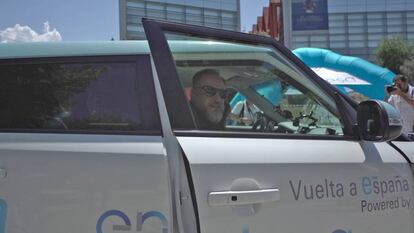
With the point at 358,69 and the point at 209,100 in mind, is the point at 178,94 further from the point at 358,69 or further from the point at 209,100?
the point at 358,69

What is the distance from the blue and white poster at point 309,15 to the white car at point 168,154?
300 ft

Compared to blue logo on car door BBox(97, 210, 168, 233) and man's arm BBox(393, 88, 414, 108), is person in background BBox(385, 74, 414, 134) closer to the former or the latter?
man's arm BBox(393, 88, 414, 108)

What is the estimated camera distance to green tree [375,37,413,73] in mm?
63753

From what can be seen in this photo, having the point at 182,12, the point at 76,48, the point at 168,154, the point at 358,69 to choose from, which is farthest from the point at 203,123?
the point at 358,69

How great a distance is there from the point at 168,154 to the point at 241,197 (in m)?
0.36

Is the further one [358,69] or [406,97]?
[358,69]

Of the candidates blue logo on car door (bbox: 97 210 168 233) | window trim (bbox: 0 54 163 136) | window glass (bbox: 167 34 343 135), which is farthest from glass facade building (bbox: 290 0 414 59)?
blue logo on car door (bbox: 97 210 168 233)

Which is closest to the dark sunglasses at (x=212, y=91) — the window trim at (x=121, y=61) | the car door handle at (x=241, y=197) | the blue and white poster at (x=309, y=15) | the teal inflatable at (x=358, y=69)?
the window trim at (x=121, y=61)

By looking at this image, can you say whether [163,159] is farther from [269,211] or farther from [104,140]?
[269,211]

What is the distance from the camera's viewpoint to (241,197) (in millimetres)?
2086

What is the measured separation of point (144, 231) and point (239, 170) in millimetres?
479

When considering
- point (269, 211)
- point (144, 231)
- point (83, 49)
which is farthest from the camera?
point (83, 49)

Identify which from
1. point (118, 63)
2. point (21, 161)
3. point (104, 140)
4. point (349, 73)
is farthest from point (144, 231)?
point (349, 73)

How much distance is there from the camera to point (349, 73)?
A: 12797 mm
